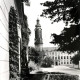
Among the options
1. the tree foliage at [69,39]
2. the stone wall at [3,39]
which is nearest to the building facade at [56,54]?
the tree foliage at [69,39]

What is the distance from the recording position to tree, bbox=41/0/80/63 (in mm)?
12009

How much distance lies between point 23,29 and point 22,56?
1.27 meters

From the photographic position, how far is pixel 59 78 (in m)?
9.19

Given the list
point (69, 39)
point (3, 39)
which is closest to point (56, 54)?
point (69, 39)

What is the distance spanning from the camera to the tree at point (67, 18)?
12.0 metres

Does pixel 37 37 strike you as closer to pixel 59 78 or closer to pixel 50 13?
pixel 50 13

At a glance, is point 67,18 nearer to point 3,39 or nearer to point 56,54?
point 3,39

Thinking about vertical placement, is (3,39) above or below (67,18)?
below

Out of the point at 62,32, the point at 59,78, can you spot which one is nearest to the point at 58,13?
the point at 62,32

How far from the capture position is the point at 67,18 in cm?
1252

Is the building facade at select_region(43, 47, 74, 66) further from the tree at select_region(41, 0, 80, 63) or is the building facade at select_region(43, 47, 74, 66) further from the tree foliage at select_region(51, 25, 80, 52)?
the tree at select_region(41, 0, 80, 63)

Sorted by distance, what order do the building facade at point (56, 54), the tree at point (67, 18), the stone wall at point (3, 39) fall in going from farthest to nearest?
the building facade at point (56, 54)
the tree at point (67, 18)
the stone wall at point (3, 39)

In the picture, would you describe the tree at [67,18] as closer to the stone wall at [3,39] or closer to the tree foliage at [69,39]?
the tree foliage at [69,39]

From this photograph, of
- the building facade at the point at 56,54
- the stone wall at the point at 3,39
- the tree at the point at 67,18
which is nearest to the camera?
the stone wall at the point at 3,39
